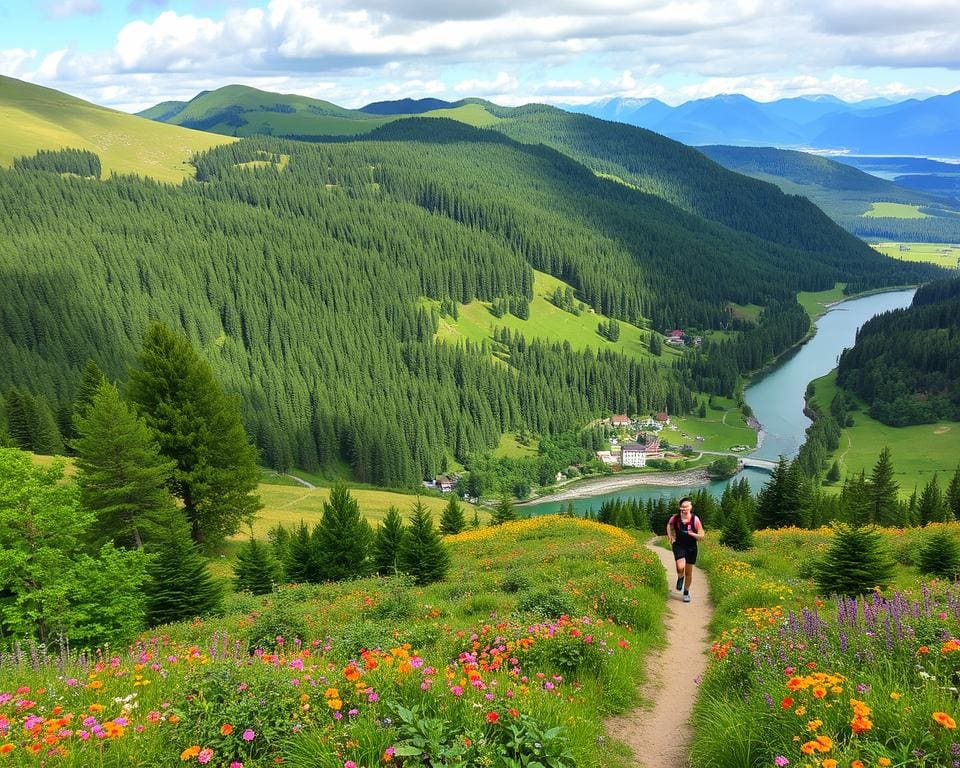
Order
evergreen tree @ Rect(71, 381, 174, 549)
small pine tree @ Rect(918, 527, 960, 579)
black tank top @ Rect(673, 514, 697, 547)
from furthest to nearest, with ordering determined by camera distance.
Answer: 1. evergreen tree @ Rect(71, 381, 174, 549)
2. small pine tree @ Rect(918, 527, 960, 579)
3. black tank top @ Rect(673, 514, 697, 547)

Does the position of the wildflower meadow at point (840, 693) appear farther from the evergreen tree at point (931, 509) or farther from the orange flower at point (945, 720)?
the evergreen tree at point (931, 509)

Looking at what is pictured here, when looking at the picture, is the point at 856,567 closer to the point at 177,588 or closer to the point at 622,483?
the point at 177,588

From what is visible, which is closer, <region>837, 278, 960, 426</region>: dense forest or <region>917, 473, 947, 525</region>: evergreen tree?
<region>917, 473, 947, 525</region>: evergreen tree

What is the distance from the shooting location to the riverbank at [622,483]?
147 meters

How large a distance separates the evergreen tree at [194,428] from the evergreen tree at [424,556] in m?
13.9

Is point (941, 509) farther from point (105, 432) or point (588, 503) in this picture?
point (588, 503)

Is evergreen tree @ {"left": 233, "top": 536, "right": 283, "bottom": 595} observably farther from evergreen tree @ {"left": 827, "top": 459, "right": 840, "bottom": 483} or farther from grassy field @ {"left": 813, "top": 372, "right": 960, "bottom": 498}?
evergreen tree @ {"left": 827, "top": 459, "right": 840, "bottom": 483}

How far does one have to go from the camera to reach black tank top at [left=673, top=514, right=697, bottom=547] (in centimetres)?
1831

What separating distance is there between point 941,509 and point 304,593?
65.0 m

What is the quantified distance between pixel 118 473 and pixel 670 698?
28.2 m

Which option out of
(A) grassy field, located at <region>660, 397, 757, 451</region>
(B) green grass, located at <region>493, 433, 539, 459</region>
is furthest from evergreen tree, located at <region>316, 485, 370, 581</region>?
(A) grassy field, located at <region>660, 397, 757, 451</region>

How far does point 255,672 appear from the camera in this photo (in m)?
7.25

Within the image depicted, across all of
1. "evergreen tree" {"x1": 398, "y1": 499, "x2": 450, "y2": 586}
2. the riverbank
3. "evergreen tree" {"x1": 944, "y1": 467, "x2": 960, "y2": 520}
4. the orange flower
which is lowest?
the riverbank

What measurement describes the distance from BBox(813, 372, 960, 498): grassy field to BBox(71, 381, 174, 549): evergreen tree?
141308mm
